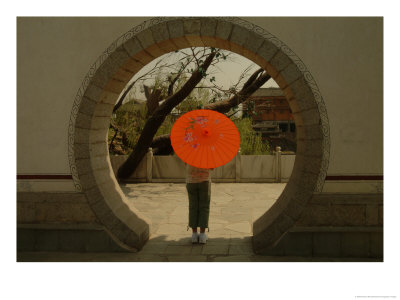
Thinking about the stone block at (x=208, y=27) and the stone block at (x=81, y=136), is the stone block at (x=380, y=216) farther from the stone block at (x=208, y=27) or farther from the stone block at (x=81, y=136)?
the stone block at (x=81, y=136)

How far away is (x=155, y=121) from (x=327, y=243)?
692 centimetres

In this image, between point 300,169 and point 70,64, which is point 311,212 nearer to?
point 300,169

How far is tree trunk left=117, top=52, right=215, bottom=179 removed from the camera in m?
9.38

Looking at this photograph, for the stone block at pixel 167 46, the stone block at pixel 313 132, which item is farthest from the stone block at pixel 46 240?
the stone block at pixel 313 132

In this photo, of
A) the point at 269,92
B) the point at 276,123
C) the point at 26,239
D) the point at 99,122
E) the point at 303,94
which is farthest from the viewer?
the point at 269,92

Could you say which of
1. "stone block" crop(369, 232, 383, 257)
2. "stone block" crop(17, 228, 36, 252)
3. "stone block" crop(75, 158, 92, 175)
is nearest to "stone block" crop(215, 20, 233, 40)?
"stone block" crop(75, 158, 92, 175)

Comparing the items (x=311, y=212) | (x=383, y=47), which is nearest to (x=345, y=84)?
(x=383, y=47)

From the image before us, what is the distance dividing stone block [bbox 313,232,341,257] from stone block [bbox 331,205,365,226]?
150mm

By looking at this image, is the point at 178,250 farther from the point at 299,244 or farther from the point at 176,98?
the point at 176,98

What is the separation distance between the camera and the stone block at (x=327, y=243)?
4.49m

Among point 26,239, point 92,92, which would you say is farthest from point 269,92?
point 26,239

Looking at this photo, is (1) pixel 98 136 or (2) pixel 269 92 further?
(2) pixel 269 92

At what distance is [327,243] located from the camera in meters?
4.50

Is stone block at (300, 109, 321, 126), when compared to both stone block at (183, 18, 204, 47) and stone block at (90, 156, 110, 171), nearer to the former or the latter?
stone block at (183, 18, 204, 47)
